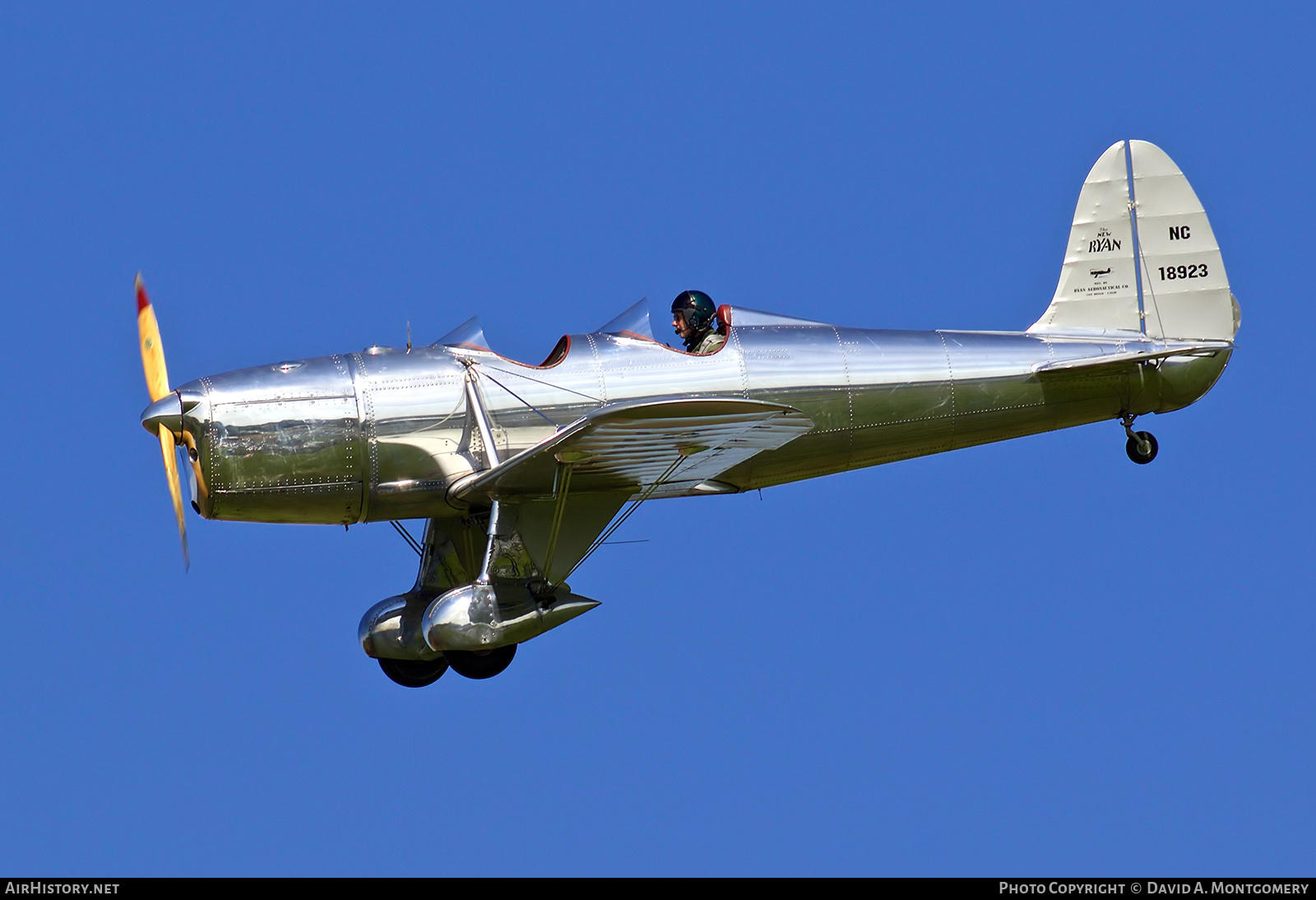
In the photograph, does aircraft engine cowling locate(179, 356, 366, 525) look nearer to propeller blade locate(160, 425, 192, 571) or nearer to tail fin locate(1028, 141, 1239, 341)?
propeller blade locate(160, 425, 192, 571)

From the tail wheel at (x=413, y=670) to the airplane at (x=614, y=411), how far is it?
2cm

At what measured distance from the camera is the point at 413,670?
1816cm

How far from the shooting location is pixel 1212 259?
18609 mm

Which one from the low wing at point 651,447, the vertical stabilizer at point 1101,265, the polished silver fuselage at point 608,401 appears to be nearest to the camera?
the low wing at point 651,447

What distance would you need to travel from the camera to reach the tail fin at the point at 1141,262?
18547 mm

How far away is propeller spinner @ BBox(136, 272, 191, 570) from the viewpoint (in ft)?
54.2

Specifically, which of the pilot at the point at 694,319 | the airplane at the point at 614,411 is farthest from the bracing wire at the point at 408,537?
the pilot at the point at 694,319

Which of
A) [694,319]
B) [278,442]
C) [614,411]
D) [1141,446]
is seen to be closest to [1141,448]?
[1141,446]

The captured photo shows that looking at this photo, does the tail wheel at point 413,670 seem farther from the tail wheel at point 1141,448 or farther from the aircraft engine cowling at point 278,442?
the tail wheel at point 1141,448

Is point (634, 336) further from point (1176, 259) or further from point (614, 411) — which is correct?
point (1176, 259)

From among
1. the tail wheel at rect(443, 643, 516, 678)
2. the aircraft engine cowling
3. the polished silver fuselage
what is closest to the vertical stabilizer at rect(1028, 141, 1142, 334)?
the polished silver fuselage

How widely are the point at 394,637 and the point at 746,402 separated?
467 cm

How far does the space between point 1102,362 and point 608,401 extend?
14.1 feet
